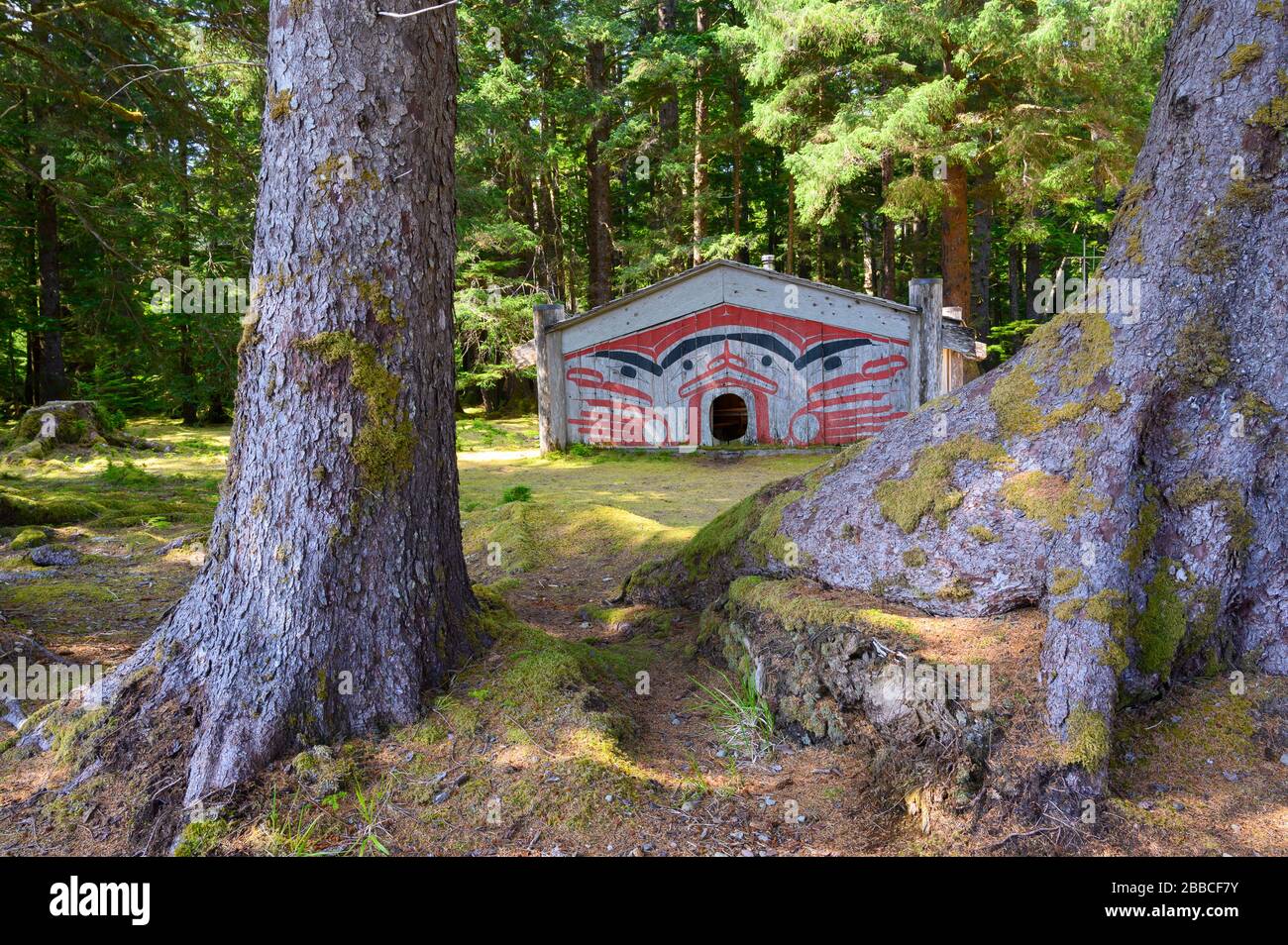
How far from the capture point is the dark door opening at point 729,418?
16328 millimetres

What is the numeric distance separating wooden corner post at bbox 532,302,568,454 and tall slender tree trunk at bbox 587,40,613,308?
7045mm

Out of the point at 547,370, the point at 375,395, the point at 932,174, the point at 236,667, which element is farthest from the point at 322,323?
the point at 932,174

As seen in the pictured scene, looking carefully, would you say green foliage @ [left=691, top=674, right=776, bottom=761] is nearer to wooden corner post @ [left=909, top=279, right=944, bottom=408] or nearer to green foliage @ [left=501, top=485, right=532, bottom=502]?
green foliage @ [left=501, top=485, right=532, bottom=502]

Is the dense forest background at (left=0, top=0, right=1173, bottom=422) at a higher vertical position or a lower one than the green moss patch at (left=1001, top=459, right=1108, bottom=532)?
higher

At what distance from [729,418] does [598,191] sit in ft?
29.4

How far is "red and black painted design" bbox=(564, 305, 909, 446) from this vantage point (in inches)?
562

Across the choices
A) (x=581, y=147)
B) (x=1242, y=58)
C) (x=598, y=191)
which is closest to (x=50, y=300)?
(x=598, y=191)

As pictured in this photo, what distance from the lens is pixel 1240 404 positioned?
3316 millimetres

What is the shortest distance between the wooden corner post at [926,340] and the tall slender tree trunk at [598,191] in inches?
394

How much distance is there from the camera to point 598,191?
2278 cm

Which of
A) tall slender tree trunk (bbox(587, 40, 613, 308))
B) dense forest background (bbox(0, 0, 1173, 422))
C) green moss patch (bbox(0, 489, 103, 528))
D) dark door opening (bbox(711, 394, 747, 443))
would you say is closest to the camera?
green moss patch (bbox(0, 489, 103, 528))

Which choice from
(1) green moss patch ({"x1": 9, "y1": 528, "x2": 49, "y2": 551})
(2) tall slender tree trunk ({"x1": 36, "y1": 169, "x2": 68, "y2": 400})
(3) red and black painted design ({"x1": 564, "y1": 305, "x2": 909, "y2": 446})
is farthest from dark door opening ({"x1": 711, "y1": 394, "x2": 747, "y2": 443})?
(2) tall slender tree trunk ({"x1": 36, "y1": 169, "x2": 68, "y2": 400})

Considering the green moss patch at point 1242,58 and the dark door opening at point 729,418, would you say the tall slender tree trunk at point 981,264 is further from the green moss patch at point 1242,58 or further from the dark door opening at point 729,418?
the green moss patch at point 1242,58

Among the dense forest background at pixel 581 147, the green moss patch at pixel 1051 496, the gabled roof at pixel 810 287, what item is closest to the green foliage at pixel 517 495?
the dense forest background at pixel 581 147
